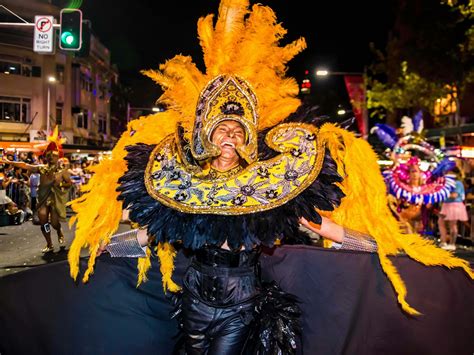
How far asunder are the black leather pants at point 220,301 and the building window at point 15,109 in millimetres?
29171

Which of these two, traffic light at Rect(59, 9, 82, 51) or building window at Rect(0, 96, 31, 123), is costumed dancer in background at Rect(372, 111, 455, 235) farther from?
building window at Rect(0, 96, 31, 123)

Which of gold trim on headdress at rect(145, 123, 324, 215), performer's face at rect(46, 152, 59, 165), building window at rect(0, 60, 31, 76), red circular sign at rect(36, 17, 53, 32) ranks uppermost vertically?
building window at rect(0, 60, 31, 76)

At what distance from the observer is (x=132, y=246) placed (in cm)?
296

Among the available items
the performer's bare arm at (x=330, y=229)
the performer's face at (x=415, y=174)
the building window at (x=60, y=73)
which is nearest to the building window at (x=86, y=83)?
the building window at (x=60, y=73)

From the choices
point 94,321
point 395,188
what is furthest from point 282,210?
point 395,188

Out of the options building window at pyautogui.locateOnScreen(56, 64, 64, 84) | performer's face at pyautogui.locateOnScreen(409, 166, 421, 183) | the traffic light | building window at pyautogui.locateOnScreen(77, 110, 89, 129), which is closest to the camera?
performer's face at pyautogui.locateOnScreen(409, 166, 421, 183)

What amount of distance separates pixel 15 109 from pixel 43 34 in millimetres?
21412

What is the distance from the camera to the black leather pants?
2.63m

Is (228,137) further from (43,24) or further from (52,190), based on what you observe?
(43,24)

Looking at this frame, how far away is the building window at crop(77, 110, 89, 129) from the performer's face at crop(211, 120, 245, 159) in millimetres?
42199

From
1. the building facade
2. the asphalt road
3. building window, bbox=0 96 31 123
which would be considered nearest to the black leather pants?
the asphalt road

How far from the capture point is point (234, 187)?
277 cm

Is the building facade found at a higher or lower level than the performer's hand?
higher

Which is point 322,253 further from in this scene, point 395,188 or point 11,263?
point 395,188
